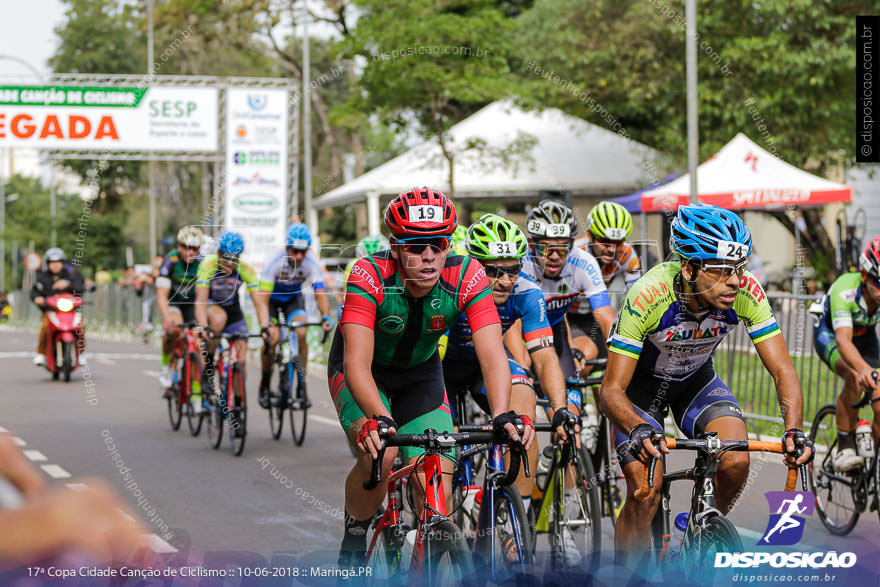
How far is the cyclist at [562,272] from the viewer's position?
284 inches

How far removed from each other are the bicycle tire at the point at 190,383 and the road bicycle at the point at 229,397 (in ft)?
0.85

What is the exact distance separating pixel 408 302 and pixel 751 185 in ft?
49.0

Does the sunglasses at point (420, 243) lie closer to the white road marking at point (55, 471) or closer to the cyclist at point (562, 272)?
the cyclist at point (562, 272)

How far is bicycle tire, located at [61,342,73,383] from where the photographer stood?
61.7ft

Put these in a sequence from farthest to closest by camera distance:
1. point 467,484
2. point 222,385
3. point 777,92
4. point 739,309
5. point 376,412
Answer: point 777,92 < point 222,385 < point 467,484 < point 739,309 < point 376,412

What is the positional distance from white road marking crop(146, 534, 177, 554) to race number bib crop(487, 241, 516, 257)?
252 cm

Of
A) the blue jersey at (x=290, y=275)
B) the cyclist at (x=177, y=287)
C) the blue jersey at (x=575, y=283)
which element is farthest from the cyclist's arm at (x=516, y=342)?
the cyclist at (x=177, y=287)

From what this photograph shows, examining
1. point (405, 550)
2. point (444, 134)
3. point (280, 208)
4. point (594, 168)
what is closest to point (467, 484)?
point (405, 550)

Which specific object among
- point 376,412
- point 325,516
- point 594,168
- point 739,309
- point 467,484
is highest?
point 594,168

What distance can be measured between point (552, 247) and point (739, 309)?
2.31 metres

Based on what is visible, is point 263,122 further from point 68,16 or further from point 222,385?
point 68,16

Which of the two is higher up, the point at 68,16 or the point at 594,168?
the point at 68,16

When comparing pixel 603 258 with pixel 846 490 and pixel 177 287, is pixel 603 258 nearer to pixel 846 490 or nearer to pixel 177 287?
pixel 846 490

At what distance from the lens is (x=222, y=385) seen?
11.5 m
